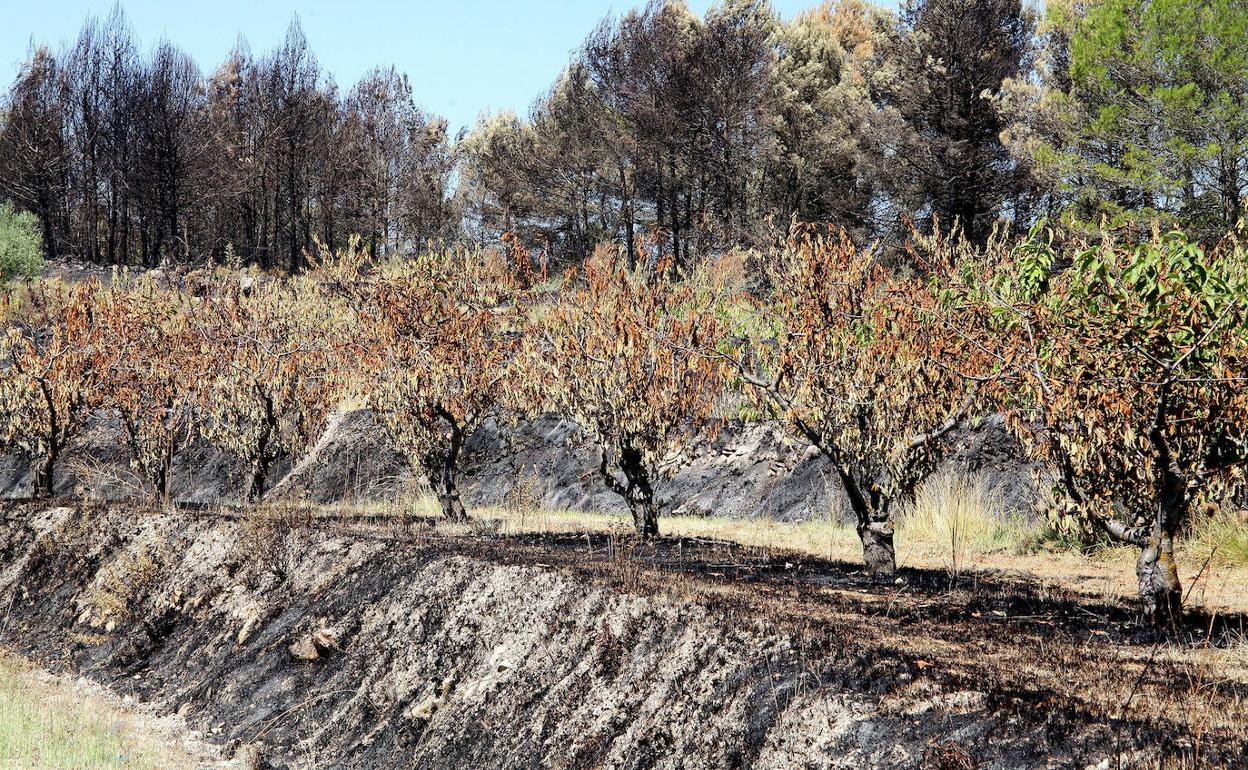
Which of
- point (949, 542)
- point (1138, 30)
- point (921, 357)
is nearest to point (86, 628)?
point (921, 357)

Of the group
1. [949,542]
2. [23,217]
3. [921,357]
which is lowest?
[949,542]

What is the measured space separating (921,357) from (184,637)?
711 centimetres

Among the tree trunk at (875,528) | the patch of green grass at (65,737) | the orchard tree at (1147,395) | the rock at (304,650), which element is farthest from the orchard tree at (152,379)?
the orchard tree at (1147,395)

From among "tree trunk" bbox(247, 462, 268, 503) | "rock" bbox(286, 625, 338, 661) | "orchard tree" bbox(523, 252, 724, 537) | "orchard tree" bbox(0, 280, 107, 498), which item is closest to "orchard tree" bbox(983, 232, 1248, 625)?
"orchard tree" bbox(523, 252, 724, 537)

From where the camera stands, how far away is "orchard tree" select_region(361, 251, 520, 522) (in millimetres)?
12820

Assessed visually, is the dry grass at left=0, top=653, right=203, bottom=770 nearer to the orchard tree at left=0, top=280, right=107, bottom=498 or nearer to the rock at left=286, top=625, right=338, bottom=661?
the rock at left=286, top=625, right=338, bottom=661

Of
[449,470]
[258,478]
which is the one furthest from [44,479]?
[449,470]

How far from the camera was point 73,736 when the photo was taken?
7.73 metres

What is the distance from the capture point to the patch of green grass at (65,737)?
7.19 meters

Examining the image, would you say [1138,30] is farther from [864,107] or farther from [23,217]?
[23,217]

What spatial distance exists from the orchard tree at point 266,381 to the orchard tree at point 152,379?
0.30 metres

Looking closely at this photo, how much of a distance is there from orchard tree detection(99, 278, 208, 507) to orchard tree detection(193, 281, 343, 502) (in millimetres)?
300

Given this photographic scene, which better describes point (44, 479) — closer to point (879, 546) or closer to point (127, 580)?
point (127, 580)

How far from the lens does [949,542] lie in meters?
12.6
